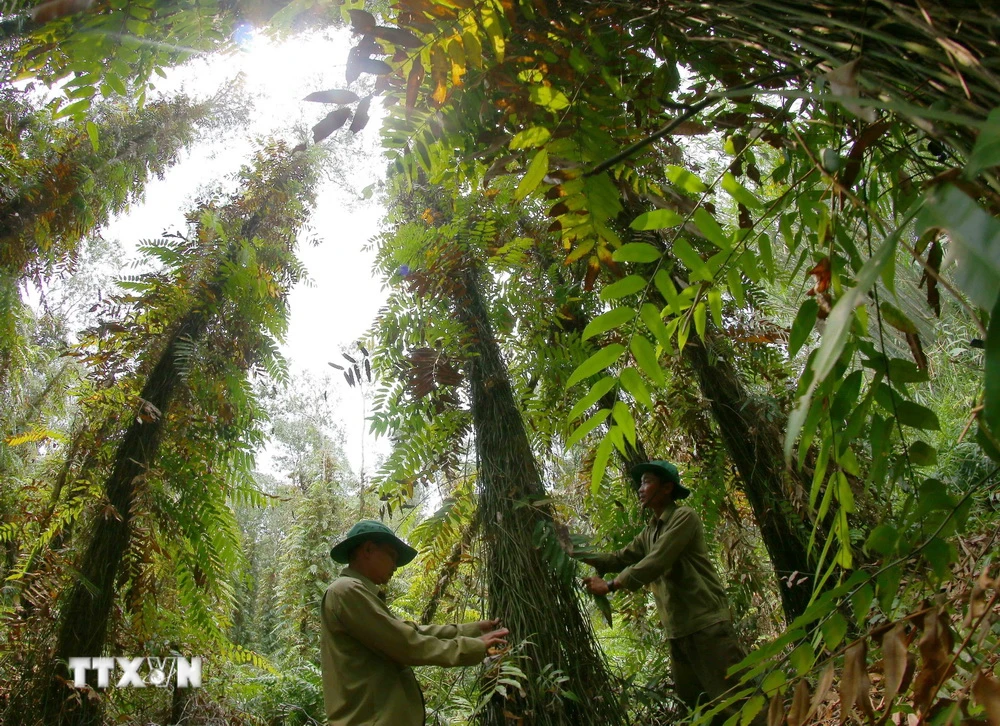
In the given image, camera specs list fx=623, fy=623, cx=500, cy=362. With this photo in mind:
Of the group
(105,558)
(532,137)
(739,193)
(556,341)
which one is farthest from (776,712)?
(105,558)

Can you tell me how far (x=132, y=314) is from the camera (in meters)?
3.97

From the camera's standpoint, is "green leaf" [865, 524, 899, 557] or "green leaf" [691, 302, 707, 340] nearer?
"green leaf" [865, 524, 899, 557]

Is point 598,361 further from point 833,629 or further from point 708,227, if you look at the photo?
point 833,629

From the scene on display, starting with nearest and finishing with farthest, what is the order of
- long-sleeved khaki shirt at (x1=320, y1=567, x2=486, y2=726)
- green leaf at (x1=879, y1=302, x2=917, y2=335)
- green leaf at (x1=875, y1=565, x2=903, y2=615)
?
green leaf at (x1=875, y1=565, x2=903, y2=615) → green leaf at (x1=879, y1=302, x2=917, y2=335) → long-sleeved khaki shirt at (x1=320, y1=567, x2=486, y2=726)

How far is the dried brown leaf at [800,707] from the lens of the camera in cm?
55

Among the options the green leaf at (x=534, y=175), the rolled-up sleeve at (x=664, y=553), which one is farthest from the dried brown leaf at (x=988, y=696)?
the rolled-up sleeve at (x=664, y=553)

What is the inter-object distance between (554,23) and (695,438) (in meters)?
2.43

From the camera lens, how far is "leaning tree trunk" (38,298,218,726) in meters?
2.76

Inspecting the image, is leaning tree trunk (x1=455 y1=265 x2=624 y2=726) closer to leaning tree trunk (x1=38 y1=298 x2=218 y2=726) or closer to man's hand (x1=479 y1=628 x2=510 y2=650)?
man's hand (x1=479 y1=628 x2=510 y2=650)

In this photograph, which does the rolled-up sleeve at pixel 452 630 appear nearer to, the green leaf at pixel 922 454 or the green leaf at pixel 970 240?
the green leaf at pixel 922 454

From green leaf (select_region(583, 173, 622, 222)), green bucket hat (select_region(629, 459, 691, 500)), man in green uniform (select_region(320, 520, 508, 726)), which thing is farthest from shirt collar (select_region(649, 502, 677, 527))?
green leaf (select_region(583, 173, 622, 222))

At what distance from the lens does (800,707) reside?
0.56 meters

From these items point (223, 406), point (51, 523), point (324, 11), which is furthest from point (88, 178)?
point (324, 11)

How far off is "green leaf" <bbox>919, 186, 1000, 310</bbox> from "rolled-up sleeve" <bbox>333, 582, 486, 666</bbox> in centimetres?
198
